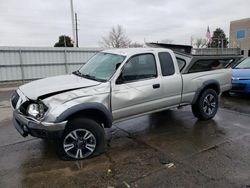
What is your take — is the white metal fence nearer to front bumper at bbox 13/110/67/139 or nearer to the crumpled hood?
the crumpled hood

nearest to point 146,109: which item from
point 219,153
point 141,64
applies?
point 141,64

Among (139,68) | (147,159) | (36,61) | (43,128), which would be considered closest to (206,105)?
(139,68)

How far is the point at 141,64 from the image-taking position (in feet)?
14.4

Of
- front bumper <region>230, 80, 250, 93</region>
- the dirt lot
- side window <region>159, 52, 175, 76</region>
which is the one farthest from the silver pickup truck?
front bumper <region>230, 80, 250, 93</region>

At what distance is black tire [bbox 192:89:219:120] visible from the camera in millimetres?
5492

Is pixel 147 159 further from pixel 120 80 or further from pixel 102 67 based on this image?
pixel 102 67

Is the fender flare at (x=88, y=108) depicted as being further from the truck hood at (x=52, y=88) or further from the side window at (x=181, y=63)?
the side window at (x=181, y=63)

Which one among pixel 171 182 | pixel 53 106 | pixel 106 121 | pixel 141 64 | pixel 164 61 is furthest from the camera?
pixel 164 61

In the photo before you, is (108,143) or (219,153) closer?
(219,153)

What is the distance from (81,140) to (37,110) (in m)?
0.84

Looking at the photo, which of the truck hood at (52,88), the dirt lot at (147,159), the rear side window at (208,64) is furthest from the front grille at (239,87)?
the truck hood at (52,88)

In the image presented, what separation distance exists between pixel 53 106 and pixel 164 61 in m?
2.49

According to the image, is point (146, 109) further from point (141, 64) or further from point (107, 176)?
point (107, 176)

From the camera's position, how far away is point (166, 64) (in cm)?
473
